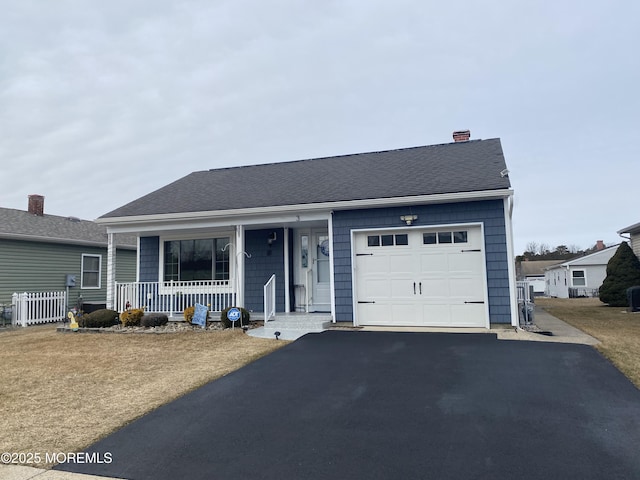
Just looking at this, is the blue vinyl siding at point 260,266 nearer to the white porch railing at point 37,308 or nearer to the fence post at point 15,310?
the white porch railing at point 37,308

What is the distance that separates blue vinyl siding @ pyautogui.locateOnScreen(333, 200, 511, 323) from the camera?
8.52 m

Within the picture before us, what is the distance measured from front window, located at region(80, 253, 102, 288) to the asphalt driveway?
13.5 metres

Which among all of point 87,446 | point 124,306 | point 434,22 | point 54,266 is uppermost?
point 434,22

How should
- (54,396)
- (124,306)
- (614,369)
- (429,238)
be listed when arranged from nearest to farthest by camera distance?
(54,396) < (614,369) < (429,238) < (124,306)

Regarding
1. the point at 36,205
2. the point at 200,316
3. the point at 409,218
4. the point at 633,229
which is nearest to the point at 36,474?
the point at 200,316

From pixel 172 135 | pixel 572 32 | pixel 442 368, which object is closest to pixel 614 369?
pixel 442 368

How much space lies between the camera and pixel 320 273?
1077 centimetres

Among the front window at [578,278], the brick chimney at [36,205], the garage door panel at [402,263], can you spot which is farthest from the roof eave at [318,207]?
the front window at [578,278]

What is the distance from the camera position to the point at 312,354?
21.9ft

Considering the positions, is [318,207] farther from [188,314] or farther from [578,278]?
[578,278]

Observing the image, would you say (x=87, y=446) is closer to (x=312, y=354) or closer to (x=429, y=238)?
A: (x=312, y=354)

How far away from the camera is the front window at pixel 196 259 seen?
11.6 metres

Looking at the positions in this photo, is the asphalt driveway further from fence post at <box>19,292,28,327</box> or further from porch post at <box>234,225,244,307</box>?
fence post at <box>19,292,28,327</box>

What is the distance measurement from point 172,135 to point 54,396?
1758cm
